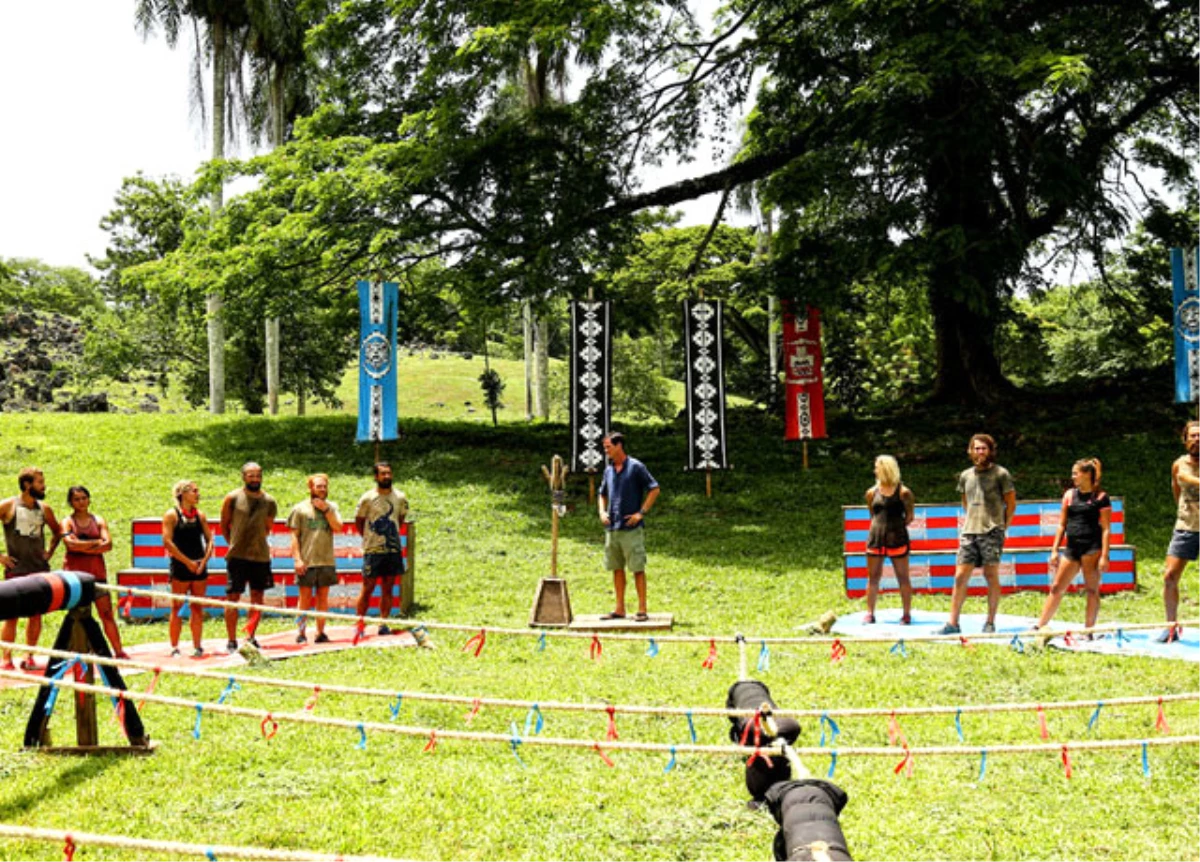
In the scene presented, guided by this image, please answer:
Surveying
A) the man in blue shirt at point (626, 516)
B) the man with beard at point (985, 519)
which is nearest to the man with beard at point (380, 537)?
the man in blue shirt at point (626, 516)

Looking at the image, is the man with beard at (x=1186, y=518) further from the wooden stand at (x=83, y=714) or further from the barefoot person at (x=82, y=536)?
the barefoot person at (x=82, y=536)

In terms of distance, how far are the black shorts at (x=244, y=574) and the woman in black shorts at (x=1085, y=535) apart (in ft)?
22.4

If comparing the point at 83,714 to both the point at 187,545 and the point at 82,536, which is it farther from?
the point at 82,536

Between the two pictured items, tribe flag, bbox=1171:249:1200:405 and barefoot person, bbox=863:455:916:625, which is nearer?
barefoot person, bbox=863:455:916:625

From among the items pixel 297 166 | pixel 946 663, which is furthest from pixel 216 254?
pixel 946 663

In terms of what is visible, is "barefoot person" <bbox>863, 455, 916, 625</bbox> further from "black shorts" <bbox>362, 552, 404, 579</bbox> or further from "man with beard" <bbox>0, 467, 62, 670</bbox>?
"man with beard" <bbox>0, 467, 62, 670</bbox>

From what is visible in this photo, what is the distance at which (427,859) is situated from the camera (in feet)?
15.5

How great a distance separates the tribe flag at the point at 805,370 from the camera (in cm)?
2003

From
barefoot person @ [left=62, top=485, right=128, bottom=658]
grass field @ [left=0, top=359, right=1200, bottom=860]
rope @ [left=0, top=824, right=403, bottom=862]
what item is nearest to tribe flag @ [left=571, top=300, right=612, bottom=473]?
grass field @ [left=0, top=359, right=1200, bottom=860]

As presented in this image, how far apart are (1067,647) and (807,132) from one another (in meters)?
15.0

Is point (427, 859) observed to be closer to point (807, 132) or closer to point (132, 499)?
point (132, 499)

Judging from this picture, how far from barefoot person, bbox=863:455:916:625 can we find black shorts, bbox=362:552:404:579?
15.3 ft

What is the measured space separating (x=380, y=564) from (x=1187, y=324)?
44.5 ft

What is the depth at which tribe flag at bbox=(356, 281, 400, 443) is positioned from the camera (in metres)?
19.0
